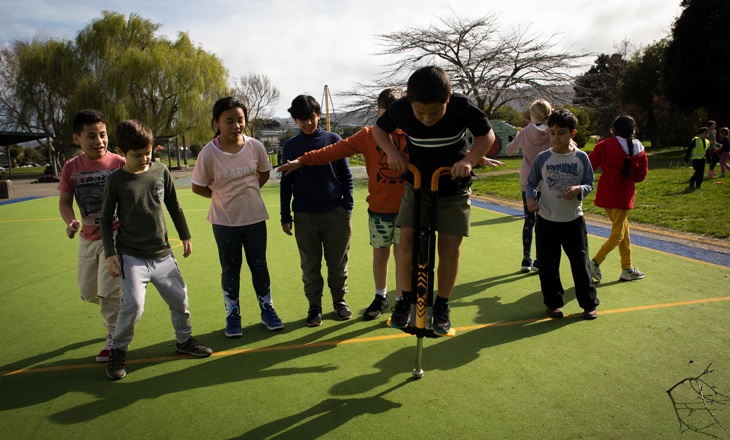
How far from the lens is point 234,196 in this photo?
13.1ft

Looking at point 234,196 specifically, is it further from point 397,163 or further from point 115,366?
point 397,163

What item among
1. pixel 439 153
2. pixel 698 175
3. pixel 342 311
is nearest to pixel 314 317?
pixel 342 311

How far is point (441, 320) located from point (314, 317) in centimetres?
135

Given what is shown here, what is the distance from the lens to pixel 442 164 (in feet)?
10.3

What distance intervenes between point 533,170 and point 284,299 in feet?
8.81

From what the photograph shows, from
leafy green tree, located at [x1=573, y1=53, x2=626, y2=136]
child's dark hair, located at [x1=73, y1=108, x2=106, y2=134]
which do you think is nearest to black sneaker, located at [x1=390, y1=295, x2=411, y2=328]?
child's dark hair, located at [x1=73, y1=108, x2=106, y2=134]

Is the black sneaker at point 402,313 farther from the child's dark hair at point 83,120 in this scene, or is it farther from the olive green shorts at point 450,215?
the child's dark hair at point 83,120

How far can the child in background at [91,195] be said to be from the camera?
3633mm

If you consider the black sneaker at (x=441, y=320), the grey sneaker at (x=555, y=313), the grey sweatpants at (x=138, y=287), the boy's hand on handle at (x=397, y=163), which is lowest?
the grey sneaker at (x=555, y=313)

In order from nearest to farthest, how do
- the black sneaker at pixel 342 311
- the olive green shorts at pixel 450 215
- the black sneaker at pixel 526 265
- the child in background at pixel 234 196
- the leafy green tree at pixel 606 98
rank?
the olive green shorts at pixel 450 215 < the child in background at pixel 234 196 < the black sneaker at pixel 342 311 < the black sneaker at pixel 526 265 < the leafy green tree at pixel 606 98

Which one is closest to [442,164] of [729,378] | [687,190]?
[729,378]

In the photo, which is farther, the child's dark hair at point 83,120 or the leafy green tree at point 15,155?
the leafy green tree at point 15,155

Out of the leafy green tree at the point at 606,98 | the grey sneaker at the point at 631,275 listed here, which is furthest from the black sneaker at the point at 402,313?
the leafy green tree at the point at 606,98

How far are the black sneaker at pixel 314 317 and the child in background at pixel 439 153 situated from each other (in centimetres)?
102
